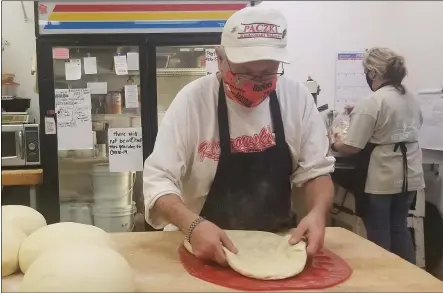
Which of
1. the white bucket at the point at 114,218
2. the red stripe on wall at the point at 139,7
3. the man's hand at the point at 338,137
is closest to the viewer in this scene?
the man's hand at the point at 338,137

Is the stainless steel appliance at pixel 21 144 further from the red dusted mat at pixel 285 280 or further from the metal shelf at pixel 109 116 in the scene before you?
the red dusted mat at pixel 285 280

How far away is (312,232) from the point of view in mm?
1080

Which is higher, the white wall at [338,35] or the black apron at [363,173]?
the white wall at [338,35]

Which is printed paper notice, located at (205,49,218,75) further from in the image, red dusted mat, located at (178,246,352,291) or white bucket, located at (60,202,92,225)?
red dusted mat, located at (178,246,352,291)

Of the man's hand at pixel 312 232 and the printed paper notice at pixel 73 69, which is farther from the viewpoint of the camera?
the printed paper notice at pixel 73 69

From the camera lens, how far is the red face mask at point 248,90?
3.87 feet

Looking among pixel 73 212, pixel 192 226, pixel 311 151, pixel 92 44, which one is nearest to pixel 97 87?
pixel 92 44

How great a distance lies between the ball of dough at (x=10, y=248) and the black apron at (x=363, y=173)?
1715 millimetres

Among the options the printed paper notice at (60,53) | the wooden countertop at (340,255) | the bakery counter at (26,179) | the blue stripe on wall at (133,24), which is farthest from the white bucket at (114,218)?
the wooden countertop at (340,255)

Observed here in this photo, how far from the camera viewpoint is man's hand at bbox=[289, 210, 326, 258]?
1.04 metres

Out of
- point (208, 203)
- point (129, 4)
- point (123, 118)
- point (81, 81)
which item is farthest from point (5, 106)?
point (208, 203)

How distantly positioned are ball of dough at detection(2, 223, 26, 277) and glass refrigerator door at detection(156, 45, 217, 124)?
1893 mm

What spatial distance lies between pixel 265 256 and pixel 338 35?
1.44 metres

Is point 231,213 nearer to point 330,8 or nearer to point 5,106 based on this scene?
point 330,8
